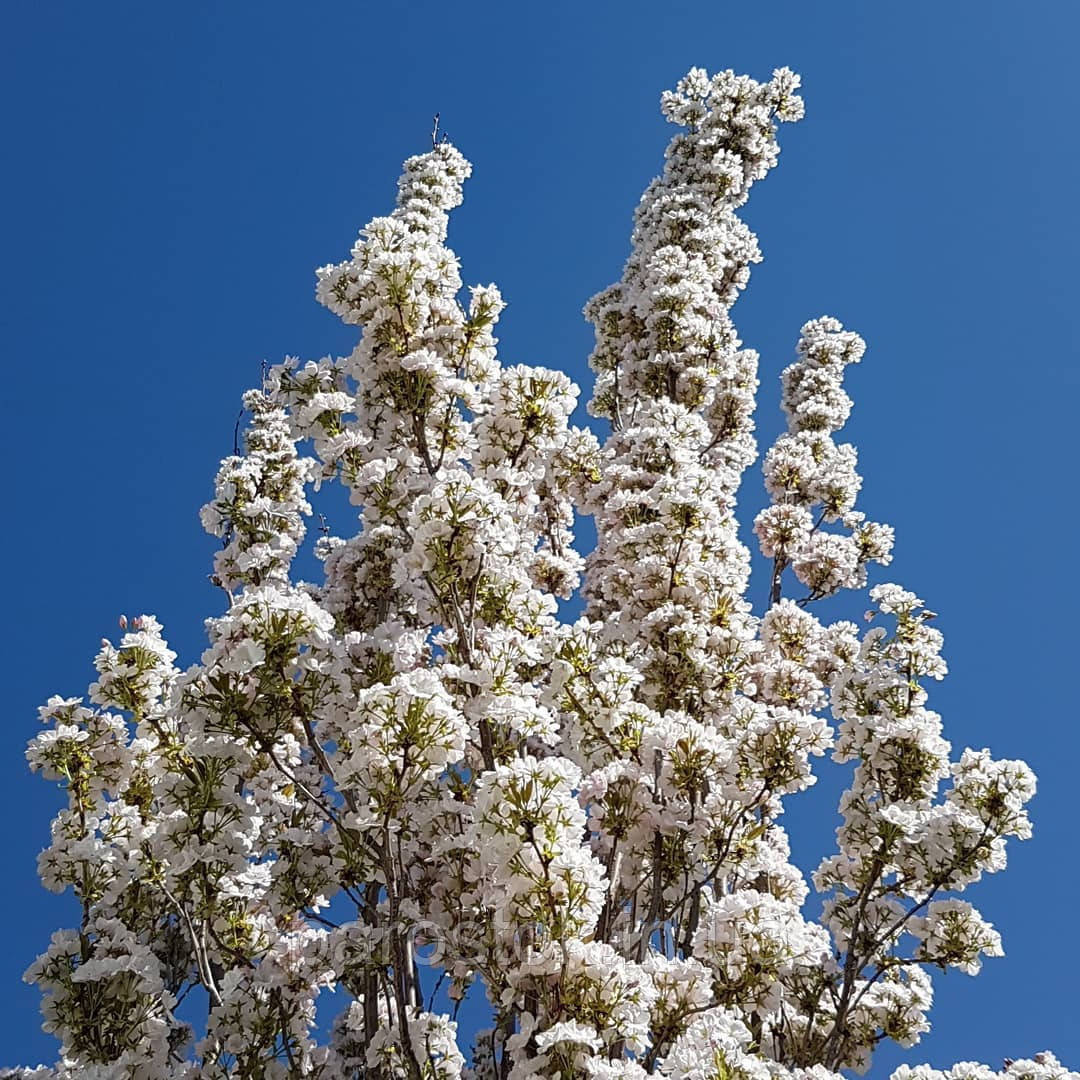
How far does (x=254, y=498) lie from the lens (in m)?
7.48

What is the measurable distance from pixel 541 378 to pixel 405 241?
135 cm

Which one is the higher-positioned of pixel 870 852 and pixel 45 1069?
pixel 870 852

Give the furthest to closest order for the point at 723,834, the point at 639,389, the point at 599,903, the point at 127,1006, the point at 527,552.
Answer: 1. the point at 639,389
2. the point at 527,552
3. the point at 723,834
4. the point at 127,1006
5. the point at 599,903

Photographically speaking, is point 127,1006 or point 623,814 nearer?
point 127,1006

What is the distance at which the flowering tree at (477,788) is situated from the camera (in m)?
4.37

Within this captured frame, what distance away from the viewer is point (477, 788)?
5.14 meters

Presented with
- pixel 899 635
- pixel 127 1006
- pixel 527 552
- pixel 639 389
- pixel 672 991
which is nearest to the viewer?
pixel 672 991

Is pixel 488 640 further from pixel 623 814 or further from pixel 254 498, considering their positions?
pixel 254 498

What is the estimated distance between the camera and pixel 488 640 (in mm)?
5516

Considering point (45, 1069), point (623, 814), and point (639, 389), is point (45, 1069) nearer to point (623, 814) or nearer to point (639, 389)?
point (623, 814)

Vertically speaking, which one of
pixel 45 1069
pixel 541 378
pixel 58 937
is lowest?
pixel 45 1069

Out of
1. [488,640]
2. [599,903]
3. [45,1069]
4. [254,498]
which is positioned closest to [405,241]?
[254,498]

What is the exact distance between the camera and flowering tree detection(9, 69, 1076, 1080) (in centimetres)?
437

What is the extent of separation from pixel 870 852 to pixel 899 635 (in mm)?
1457
